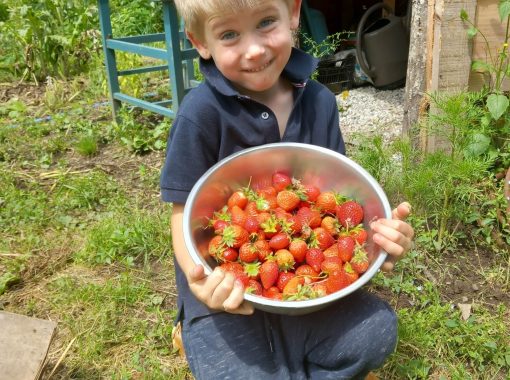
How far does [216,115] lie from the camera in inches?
61.5

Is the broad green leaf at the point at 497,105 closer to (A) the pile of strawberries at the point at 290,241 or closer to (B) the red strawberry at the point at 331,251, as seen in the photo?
(A) the pile of strawberries at the point at 290,241

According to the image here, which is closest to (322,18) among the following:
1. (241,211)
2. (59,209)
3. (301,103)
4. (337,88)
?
(337,88)

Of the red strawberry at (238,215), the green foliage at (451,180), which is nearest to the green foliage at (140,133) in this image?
the green foliage at (451,180)

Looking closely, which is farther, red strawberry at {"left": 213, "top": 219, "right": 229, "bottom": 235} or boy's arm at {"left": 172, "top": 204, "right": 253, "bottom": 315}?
red strawberry at {"left": 213, "top": 219, "right": 229, "bottom": 235}

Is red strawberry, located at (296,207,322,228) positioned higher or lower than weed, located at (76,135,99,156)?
higher

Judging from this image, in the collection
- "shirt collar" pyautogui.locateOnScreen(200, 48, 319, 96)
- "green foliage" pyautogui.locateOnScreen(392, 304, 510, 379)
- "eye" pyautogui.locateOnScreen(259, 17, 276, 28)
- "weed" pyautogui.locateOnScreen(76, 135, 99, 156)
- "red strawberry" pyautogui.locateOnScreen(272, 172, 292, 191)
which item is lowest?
"weed" pyautogui.locateOnScreen(76, 135, 99, 156)

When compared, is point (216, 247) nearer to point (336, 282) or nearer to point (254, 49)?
point (336, 282)

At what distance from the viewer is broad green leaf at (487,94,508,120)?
2397 millimetres

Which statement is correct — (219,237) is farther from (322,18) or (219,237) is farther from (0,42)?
(0,42)

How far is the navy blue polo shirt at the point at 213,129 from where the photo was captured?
1539 mm

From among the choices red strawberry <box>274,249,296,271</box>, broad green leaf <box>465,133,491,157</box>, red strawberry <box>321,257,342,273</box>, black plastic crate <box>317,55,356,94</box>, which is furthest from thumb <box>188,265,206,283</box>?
black plastic crate <box>317,55,356,94</box>

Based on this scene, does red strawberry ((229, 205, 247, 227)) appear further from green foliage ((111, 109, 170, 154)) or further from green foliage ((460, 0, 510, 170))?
green foliage ((111, 109, 170, 154))

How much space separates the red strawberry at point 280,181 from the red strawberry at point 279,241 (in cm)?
19

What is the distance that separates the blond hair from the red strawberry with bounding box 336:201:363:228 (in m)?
0.61
